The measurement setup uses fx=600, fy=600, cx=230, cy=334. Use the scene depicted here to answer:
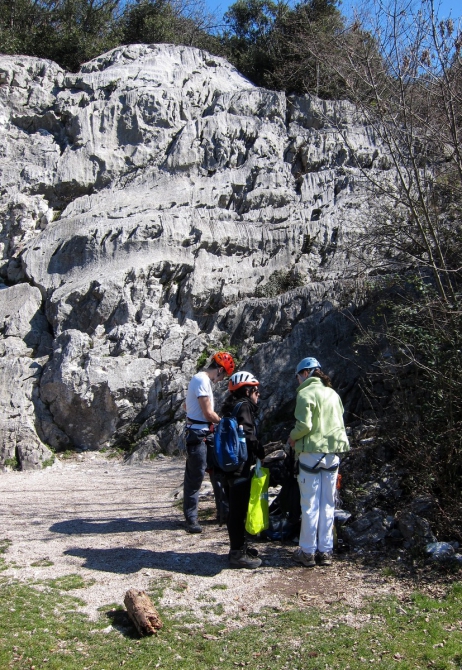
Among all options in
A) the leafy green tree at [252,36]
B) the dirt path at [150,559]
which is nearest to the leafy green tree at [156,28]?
the leafy green tree at [252,36]

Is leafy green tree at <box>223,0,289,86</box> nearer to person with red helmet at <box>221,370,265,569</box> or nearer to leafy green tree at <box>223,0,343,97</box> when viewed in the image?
leafy green tree at <box>223,0,343,97</box>

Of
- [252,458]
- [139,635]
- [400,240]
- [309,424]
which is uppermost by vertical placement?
[400,240]

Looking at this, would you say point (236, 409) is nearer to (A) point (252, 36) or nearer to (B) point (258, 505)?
(B) point (258, 505)

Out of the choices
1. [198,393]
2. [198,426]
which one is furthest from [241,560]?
[198,393]

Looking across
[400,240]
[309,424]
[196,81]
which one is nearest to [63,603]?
[309,424]

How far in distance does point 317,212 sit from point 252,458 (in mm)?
10177

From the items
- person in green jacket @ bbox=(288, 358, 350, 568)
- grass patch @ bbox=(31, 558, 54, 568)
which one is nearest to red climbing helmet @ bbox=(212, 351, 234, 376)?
person in green jacket @ bbox=(288, 358, 350, 568)

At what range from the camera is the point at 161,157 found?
15.1 metres

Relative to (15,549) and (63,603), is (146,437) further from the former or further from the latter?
(63,603)

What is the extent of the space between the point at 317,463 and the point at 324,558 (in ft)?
2.70

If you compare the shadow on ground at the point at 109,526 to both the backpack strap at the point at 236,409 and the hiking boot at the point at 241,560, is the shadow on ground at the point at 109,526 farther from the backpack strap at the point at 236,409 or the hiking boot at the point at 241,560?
the backpack strap at the point at 236,409

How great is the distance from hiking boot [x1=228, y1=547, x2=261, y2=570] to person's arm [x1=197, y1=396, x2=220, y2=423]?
1.20 m

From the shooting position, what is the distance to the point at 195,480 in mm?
5848

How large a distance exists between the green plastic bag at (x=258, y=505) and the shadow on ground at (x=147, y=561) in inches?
19.5
